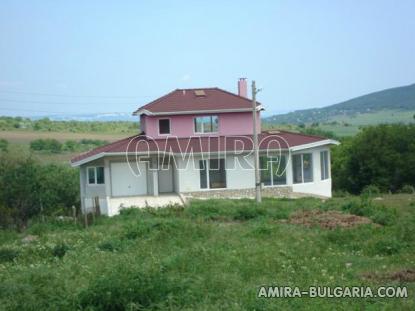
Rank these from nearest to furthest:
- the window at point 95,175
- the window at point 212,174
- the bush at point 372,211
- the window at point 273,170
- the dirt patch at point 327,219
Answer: the dirt patch at point 327,219 < the bush at point 372,211 < the window at point 212,174 < the window at point 273,170 < the window at point 95,175

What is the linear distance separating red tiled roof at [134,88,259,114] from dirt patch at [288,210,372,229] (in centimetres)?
1541

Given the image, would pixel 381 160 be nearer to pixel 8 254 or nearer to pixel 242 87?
pixel 242 87

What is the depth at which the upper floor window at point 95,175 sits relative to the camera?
1374 inches

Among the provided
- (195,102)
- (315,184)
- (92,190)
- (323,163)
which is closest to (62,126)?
(195,102)

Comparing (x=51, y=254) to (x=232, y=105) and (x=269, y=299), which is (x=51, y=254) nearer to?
(x=269, y=299)

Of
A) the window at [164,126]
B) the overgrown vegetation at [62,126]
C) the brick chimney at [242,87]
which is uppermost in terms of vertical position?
the brick chimney at [242,87]

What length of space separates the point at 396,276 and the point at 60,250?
9.30 meters

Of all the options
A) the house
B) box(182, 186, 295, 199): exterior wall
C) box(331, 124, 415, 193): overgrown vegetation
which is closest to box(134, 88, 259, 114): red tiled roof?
the house

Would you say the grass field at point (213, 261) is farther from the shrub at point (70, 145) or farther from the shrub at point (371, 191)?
the shrub at point (70, 145)

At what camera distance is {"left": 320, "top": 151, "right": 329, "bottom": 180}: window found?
35794mm

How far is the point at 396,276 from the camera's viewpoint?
37.7ft

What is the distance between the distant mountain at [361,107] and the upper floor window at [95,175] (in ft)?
290

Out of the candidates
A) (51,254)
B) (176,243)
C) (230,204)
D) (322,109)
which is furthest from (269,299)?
(322,109)

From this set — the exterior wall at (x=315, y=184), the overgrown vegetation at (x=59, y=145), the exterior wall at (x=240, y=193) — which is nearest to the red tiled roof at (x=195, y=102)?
the exterior wall at (x=315, y=184)
